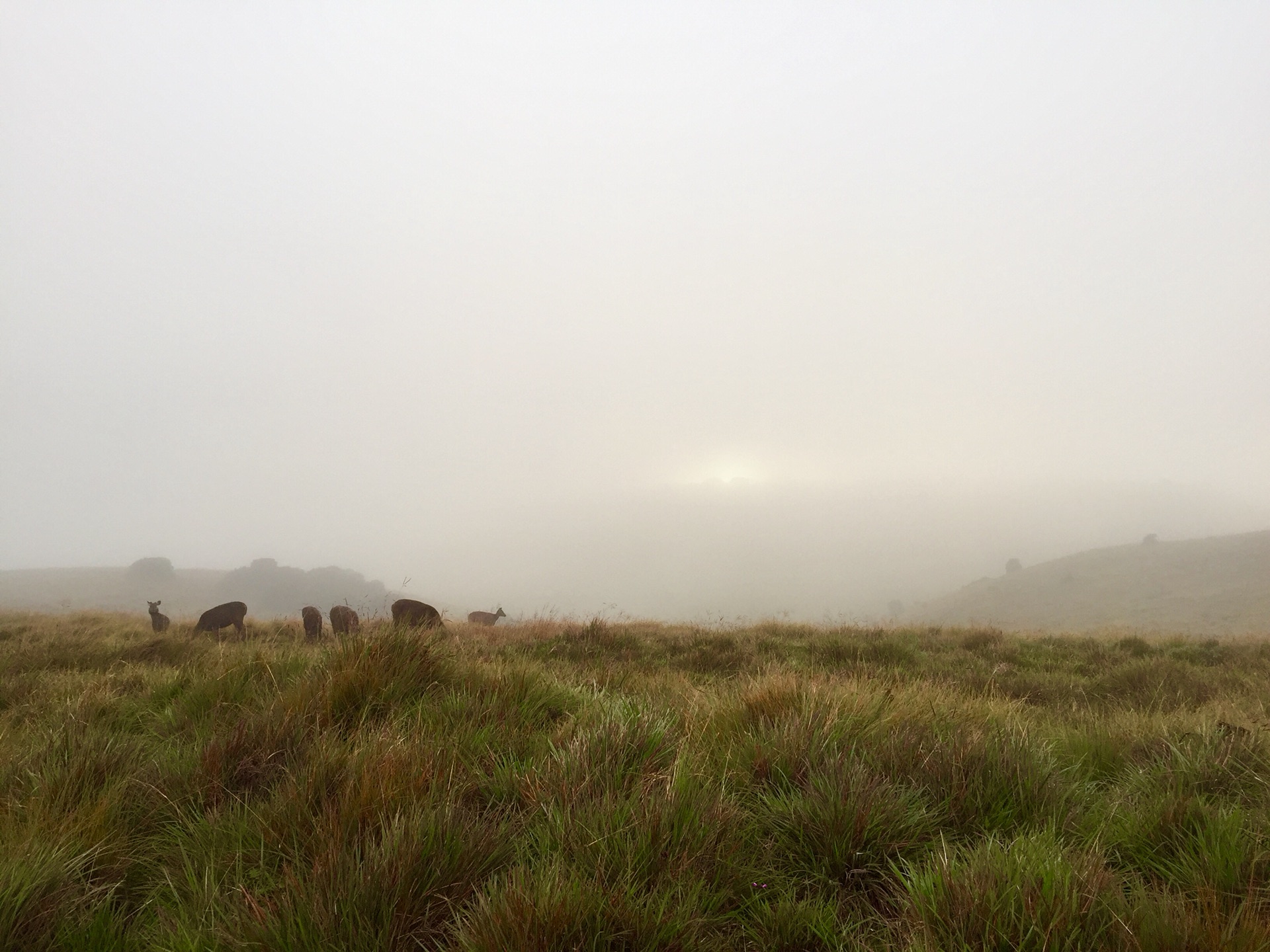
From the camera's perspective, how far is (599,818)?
184cm

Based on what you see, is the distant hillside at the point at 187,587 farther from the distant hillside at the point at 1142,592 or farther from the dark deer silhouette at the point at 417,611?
the distant hillside at the point at 1142,592

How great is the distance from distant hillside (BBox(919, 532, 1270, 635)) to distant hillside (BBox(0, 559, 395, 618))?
208 feet

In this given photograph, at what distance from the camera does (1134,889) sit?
5.50 feet

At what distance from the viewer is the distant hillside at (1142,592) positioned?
117 feet

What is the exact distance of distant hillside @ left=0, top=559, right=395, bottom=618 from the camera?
6159 cm

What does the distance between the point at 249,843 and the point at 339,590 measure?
354 feet

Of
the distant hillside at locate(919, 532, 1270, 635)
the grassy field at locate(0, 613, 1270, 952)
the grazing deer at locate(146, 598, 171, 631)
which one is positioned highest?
the grassy field at locate(0, 613, 1270, 952)

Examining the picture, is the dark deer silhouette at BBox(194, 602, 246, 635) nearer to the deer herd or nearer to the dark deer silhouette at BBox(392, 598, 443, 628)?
the deer herd

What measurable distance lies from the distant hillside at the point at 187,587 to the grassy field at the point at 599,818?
172ft

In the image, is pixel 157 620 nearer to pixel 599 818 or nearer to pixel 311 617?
pixel 311 617

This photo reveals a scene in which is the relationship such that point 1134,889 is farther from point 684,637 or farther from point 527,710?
point 684,637

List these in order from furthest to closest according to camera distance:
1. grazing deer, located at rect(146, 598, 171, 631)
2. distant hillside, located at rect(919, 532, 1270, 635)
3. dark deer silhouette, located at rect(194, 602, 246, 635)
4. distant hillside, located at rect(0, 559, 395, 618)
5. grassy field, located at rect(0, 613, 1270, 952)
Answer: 1. distant hillside, located at rect(0, 559, 395, 618)
2. distant hillside, located at rect(919, 532, 1270, 635)
3. grazing deer, located at rect(146, 598, 171, 631)
4. dark deer silhouette, located at rect(194, 602, 246, 635)
5. grassy field, located at rect(0, 613, 1270, 952)

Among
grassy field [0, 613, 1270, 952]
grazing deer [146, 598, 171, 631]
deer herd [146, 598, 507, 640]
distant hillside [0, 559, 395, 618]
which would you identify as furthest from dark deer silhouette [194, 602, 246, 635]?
distant hillside [0, 559, 395, 618]

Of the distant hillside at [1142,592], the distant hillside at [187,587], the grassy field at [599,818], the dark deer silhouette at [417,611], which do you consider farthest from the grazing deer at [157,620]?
the distant hillside at [187,587]
